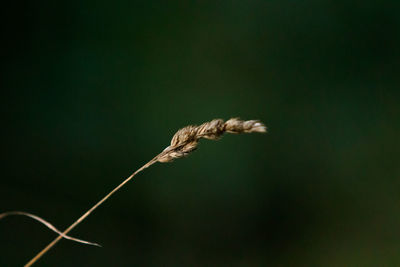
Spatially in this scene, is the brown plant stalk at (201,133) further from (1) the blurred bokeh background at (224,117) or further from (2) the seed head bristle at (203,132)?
(1) the blurred bokeh background at (224,117)

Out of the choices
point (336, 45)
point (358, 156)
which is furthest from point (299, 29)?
point (358, 156)

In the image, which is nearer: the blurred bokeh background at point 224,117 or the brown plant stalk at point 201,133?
the brown plant stalk at point 201,133

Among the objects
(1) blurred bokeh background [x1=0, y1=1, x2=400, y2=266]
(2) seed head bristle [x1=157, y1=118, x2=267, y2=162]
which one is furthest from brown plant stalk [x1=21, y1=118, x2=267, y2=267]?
A: (1) blurred bokeh background [x1=0, y1=1, x2=400, y2=266]

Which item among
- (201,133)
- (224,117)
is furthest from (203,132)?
(224,117)

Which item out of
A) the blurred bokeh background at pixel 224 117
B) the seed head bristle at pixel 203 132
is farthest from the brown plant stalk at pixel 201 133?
the blurred bokeh background at pixel 224 117

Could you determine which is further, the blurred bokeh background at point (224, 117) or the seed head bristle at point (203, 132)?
the blurred bokeh background at point (224, 117)

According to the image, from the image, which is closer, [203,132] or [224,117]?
[203,132]

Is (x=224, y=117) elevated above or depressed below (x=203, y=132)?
above

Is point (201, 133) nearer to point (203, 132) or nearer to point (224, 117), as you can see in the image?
point (203, 132)

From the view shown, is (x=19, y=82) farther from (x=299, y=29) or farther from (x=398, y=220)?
(x=398, y=220)
